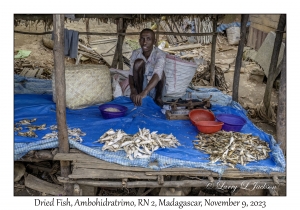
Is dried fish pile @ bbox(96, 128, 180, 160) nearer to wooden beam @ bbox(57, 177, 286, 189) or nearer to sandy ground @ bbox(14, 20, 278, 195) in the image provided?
wooden beam @ bbox(57, 177, 286, 189)

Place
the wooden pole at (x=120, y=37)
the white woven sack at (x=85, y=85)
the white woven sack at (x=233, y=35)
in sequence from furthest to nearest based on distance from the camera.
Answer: the white woven sack at (x=233, y=35) < the wooden pole at (x=120, y=37) < the white woven sack at (x=85, y=85)

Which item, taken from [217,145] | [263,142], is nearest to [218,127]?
[217,145]

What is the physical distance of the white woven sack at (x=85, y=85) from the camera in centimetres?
517

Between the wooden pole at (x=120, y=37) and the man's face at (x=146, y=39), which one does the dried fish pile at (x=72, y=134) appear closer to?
the man's face at (x=146, y=39)

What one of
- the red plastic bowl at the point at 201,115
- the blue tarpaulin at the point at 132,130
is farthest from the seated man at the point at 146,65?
the red plastic bowl at the point at 201,115

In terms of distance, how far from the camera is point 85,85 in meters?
5.28

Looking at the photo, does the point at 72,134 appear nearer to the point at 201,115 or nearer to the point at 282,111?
the point at 201,115

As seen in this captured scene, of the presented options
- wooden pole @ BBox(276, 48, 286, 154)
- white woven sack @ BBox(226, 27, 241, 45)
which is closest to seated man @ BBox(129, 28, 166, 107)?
wooden pole @ BBox(276, 48, 286, 154)

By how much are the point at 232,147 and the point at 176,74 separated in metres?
2.57

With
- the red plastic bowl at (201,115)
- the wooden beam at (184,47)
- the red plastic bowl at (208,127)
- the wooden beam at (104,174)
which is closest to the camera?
the wooden beam at (104,174)

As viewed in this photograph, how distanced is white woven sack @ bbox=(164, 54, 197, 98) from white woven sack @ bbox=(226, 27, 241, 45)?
28.7 ft

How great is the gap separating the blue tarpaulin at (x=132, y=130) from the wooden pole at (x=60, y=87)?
148 millimetres

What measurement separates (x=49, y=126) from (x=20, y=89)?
Result: 6.70 feet

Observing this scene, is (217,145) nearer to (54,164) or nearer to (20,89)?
(54,164)
